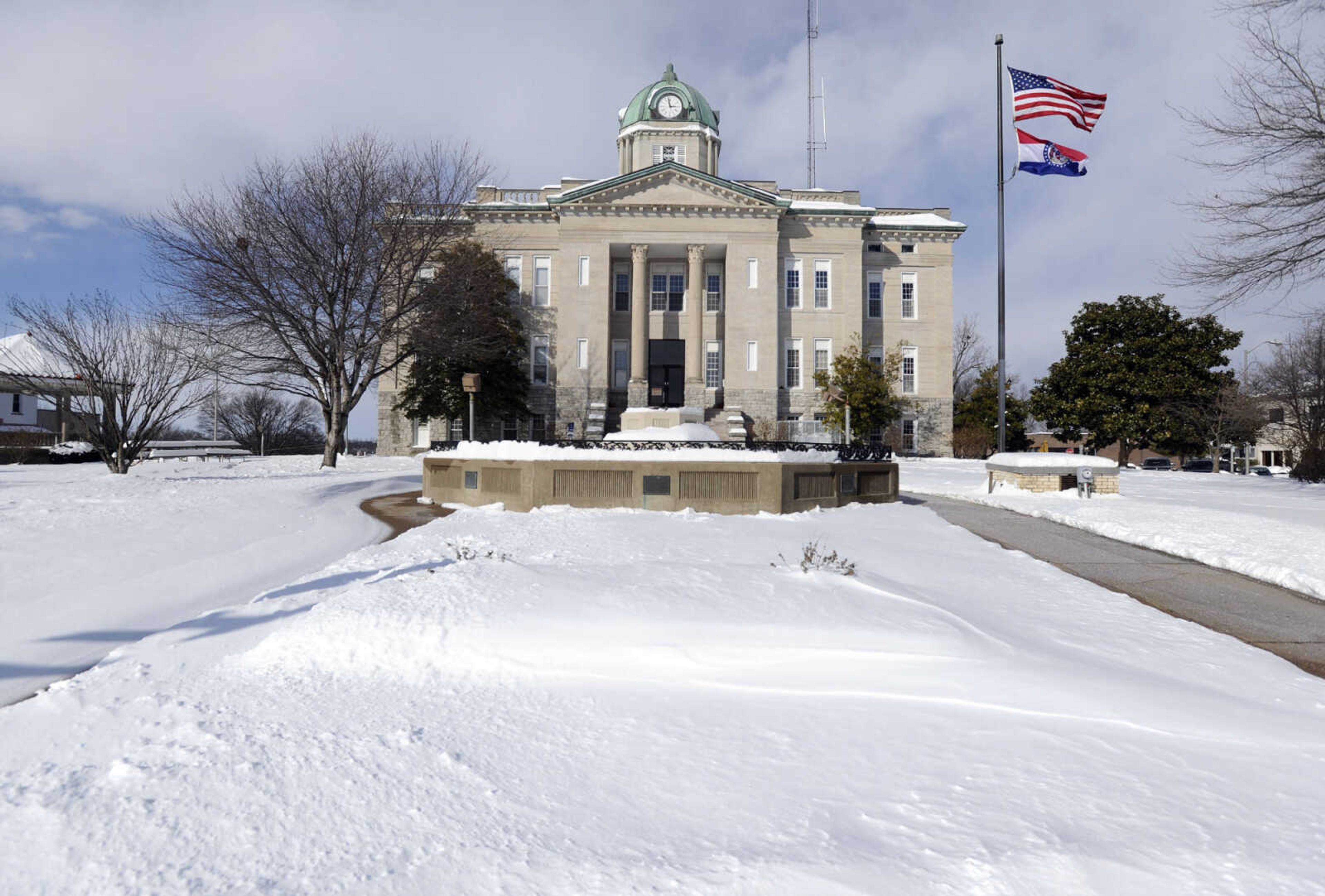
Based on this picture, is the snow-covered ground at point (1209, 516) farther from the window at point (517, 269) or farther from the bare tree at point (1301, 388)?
the window at point (517, 269)

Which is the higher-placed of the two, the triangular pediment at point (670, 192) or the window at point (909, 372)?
the triangular pediment at point (670, 192)

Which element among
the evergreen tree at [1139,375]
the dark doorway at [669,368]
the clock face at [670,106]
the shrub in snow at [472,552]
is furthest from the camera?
the clock face at [670,106]

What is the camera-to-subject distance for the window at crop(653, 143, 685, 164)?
46.3 meters

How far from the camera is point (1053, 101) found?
1825cm

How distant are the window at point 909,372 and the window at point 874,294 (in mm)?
2807

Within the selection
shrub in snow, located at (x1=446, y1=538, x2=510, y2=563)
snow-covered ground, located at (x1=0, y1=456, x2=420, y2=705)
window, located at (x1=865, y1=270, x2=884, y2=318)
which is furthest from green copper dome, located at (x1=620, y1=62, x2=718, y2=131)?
shrub in snow, located at (x1=446, y1=538, x2=510, y2=563)

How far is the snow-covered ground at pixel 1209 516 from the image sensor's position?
943 centimetres

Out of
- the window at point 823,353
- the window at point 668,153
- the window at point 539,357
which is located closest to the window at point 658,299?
the window at point 539,357

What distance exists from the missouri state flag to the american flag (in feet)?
Answer: 2.05

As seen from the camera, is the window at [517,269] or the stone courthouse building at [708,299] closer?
the stone courthouse building at [708,299]

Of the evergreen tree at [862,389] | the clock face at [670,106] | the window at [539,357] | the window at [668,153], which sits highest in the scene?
the clock face at [670,106]

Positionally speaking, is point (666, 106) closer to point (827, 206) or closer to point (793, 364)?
point (827, 206)

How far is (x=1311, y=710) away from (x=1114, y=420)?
3541 cm

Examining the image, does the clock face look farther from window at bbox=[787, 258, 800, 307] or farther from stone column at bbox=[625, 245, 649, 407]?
window at bbox=[787, 258, 800, 307]
